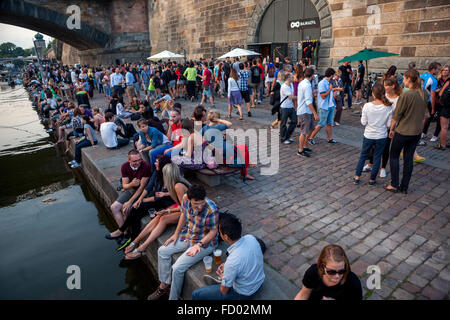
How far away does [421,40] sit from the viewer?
31.7 feet

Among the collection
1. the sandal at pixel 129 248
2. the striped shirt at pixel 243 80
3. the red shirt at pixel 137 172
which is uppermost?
the striped shirt at pixel 243 80

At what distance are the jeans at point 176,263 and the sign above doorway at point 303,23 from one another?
1323 cm

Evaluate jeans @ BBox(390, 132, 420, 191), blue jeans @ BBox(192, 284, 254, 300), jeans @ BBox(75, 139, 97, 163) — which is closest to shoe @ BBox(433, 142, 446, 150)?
jeans @ BBox(390, 132, 420, 191)

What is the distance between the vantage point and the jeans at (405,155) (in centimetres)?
448

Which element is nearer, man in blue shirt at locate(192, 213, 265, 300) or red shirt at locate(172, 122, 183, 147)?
man in blue shirt at locate(192, 213, 265, 300)

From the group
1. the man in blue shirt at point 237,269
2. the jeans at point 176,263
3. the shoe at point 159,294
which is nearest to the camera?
the man in blue shirt at point 237,269

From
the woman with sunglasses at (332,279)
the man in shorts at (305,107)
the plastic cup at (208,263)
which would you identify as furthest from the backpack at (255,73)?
the woman with sunglasses at (332,279)

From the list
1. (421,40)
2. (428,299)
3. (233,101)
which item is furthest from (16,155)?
(421,40)

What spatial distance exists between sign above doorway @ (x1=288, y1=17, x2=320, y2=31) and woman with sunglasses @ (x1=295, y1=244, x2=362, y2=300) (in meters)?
13.7

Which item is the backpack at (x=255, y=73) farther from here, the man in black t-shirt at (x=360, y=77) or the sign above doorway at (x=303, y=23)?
the sign above doorway at (x=303, y=23)

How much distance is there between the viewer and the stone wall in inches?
368

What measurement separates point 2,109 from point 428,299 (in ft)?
79.8

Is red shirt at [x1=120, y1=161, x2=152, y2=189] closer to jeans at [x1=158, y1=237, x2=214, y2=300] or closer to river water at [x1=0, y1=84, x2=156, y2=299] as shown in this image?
river water at [x1=0, y1=84, x2=156, y2=299]

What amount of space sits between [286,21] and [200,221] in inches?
571
